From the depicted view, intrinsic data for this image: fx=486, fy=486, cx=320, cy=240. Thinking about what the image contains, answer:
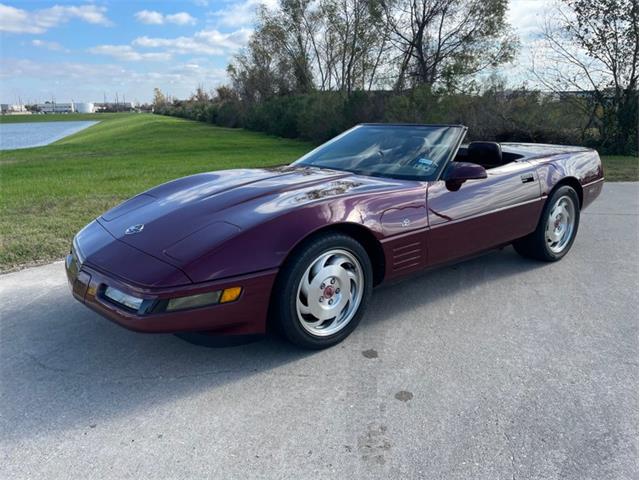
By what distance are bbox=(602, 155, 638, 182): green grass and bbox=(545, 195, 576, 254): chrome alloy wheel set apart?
6.36m

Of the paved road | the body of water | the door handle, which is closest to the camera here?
the paved road

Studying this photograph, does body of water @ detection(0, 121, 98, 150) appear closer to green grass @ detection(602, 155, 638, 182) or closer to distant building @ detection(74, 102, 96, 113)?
green grass @ detection(602, 155, 638, 182)

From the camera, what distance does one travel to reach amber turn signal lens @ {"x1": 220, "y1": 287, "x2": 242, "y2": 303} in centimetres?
241

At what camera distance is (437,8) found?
23641 mm

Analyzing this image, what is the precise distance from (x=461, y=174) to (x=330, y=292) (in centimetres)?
131

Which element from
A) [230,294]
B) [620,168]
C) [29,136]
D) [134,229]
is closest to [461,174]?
[230,294]

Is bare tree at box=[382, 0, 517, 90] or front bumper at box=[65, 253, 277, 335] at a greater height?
bare tree at box=[382, 0, 517, 90]

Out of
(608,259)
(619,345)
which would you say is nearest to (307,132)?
(608,259)

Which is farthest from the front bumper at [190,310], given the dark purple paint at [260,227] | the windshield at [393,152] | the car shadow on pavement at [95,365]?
the windshield at [393,152]

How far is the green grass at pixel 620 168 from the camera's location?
33.1ft

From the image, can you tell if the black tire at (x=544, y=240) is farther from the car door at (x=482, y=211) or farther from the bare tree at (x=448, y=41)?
the bare tree at (x=448, y=41)

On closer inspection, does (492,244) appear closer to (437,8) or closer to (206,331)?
(206,331)

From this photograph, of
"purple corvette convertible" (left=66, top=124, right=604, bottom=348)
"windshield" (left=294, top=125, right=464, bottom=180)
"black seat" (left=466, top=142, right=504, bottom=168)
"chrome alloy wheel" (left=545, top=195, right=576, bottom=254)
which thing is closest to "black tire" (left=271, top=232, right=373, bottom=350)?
"purple corvette convertible" (left=66, top=124, right=604, bottom=348)

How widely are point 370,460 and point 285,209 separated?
4.44 feet
